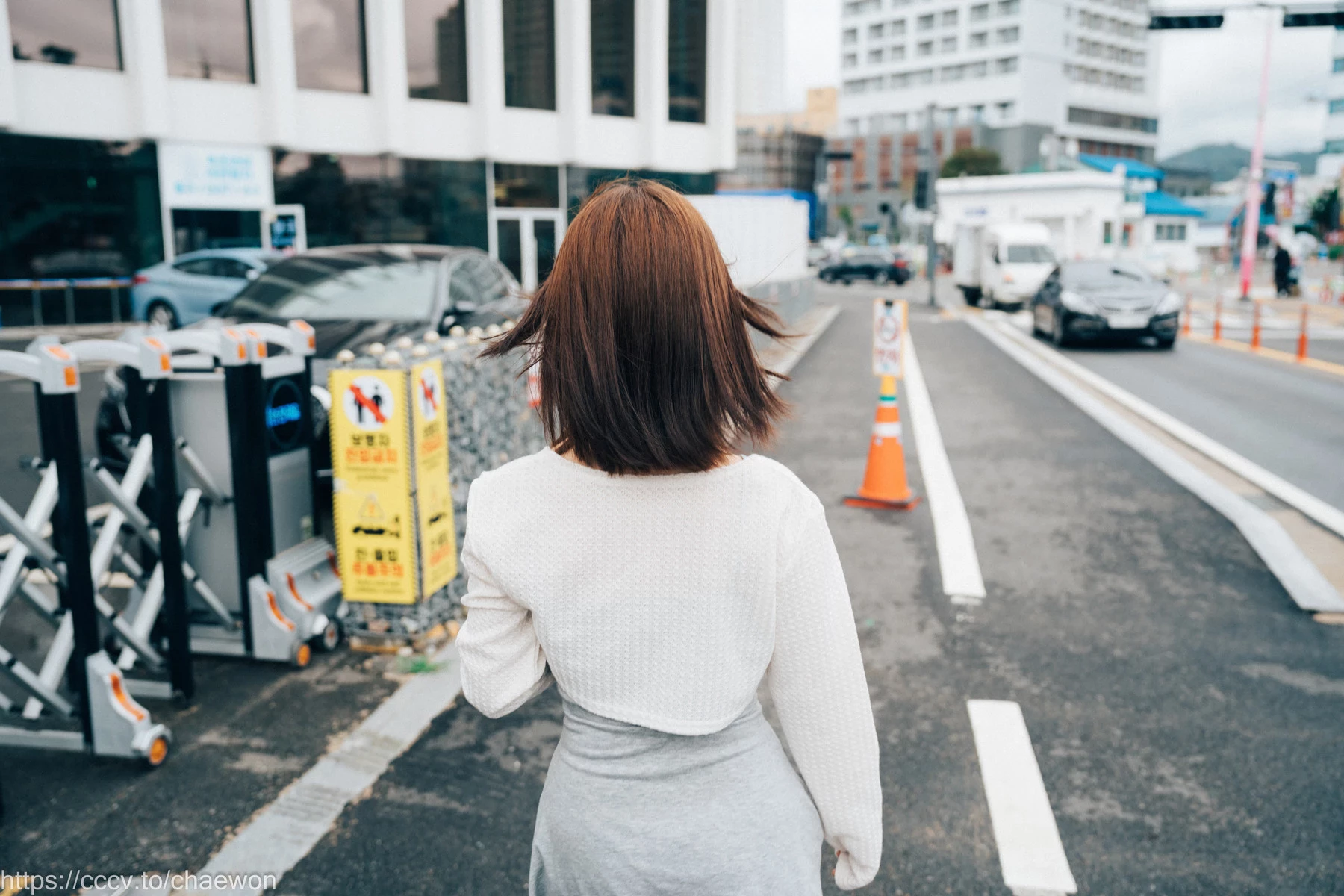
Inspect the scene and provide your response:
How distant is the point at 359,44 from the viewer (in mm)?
26234

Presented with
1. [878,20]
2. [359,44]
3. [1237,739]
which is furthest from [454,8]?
[878,20]

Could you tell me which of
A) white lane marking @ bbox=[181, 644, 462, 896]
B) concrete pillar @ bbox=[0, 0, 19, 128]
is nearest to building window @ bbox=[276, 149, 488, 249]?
concrete pillar @ bbox=[0, 0, 19, 128]

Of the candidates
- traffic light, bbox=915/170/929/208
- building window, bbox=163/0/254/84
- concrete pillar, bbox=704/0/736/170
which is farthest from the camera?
traffic light, bbox=915/170/929/208

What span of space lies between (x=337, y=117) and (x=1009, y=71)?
98.2m

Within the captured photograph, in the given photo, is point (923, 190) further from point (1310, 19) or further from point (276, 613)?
point (276, 613)

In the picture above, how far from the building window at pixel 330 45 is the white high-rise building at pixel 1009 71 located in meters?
92.3

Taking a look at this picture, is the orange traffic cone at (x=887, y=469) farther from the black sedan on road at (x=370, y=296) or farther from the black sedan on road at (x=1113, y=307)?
the black sedan on road at (x=1113, y=307)

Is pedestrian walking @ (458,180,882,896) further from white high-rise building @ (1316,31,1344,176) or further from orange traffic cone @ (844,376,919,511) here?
white high-rise building @ (1316,31,1344,176)

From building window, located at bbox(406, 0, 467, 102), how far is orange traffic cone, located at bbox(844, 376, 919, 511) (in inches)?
907

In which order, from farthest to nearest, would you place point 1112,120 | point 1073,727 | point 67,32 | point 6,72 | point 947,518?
point 1112,120, point 67,32, point 6,72, point 947,518, point 1073,727

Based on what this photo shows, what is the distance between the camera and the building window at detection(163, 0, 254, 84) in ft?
76.0

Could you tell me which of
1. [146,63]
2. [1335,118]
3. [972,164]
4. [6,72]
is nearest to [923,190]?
[146,63]

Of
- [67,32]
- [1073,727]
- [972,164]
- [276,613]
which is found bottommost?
[1073,727]

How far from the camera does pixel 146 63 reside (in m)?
22.5
